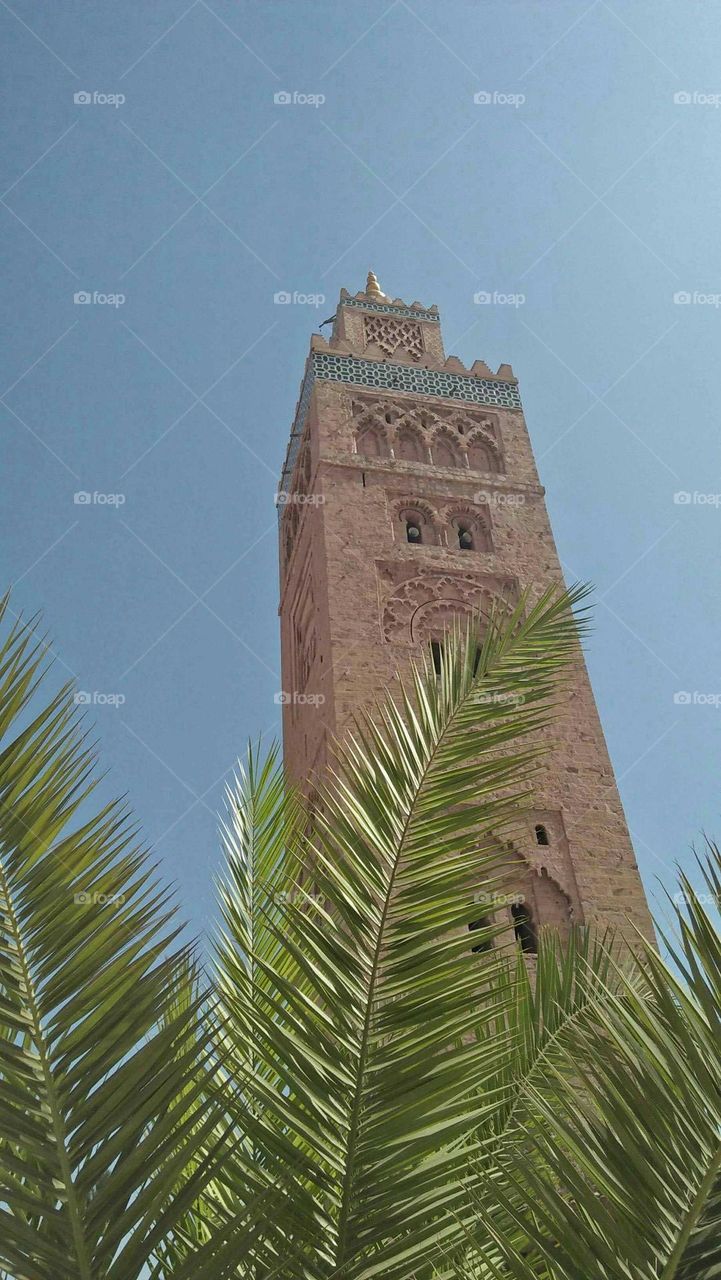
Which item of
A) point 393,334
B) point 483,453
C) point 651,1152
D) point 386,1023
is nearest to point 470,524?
point 483,453

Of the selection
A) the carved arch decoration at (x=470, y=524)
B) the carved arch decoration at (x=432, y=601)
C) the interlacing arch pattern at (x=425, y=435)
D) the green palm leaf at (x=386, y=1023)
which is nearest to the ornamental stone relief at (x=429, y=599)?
the carved arch decoration at (x=432, y=601)

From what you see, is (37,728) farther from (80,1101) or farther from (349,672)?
(349,672)

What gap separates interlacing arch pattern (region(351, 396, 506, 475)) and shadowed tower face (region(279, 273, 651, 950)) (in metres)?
0.02

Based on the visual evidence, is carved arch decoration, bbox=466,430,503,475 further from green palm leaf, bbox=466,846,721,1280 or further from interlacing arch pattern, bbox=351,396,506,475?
green palm leaf, bbox=466,846,721,1280

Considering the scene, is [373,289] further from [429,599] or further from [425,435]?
[429,599]

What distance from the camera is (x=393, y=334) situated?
13883mm

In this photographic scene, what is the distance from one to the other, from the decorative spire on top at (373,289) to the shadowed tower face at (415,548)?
0.07 meters

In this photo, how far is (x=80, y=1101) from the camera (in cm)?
173

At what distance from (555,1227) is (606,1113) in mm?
174

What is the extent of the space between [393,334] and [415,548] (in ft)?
13.1


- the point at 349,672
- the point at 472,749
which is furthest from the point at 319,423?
the point at 472,749

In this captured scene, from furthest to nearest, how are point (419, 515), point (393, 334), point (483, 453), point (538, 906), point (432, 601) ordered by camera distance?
1. point (393, 334)
2. point (483, 453)
3. point (419, 515)
4. point (432, 601)
5. point (538, 906)

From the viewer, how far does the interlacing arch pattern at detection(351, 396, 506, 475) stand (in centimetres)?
1217

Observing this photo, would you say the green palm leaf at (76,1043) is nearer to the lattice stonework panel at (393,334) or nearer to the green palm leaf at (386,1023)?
the green palm leaf at (386,1023)
